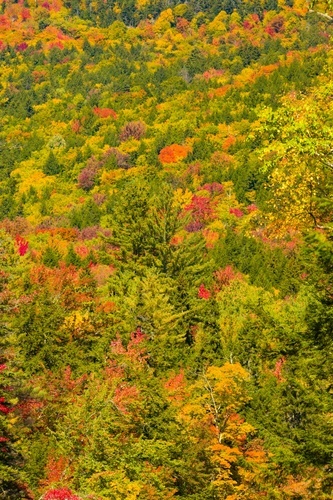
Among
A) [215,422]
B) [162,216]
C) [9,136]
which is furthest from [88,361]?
[9,136]

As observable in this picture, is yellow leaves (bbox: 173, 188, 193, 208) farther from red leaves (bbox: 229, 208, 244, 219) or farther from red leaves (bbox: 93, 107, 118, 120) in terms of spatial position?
red leaves (bbox: 93, 107, 118, 120)

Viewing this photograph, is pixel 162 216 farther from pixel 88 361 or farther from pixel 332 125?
pixel 332 125

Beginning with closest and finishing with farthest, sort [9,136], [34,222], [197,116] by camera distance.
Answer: [34,222] → [197,116] → [9,136]

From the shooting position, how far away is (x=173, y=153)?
123 metres

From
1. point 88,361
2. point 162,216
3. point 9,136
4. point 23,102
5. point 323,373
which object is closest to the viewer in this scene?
point 323,373

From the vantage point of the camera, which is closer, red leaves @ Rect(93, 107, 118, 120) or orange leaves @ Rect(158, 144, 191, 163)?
orange leaves @ Rect(158, 144, 191, 163)

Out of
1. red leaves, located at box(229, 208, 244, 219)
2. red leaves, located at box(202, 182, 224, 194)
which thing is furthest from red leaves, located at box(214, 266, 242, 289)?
red leaves, located at box(202, 182, 224, 194)

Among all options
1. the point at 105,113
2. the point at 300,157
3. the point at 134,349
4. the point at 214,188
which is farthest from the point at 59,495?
the point at 105,113

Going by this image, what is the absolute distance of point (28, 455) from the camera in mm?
23953

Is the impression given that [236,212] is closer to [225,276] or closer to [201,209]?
[201,209]

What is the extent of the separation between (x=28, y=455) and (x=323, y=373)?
1371 centimetres

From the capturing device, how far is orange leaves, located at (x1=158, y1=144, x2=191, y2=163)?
396ft

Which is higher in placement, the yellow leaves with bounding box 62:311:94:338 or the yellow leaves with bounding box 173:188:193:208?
the yellow leaves with bounding box 62:311:94:338

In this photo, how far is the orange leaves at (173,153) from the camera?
12075 cm
